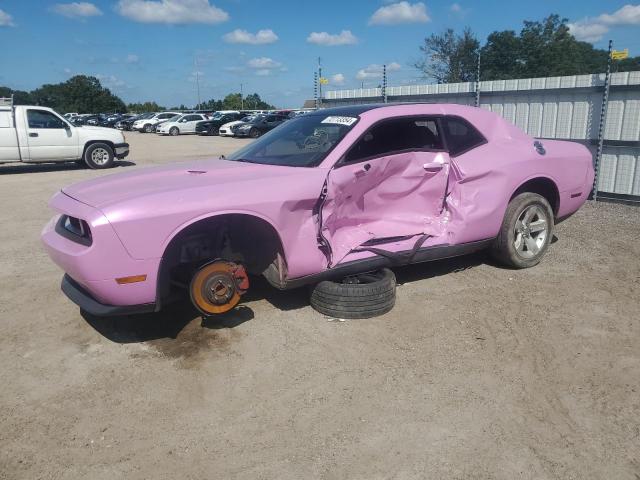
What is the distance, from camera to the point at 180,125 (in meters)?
35.0

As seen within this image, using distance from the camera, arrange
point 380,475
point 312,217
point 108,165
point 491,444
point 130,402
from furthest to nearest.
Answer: point 108,165, point 312,217, point 130,402, point 491,444, point 380,475

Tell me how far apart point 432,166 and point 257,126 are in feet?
86.0

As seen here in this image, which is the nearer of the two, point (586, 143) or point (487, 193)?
point (487, 193)

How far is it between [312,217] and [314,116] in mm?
1424

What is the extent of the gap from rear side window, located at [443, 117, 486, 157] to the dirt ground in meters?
1.29

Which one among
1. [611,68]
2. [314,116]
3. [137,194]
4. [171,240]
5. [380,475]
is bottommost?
[380,475]

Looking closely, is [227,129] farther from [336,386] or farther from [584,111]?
[336,386]

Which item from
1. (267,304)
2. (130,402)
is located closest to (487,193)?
(267,304)

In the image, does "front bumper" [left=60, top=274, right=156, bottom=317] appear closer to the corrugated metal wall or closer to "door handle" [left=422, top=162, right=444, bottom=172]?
"door handle" [left=422, top=162, right=444, bottom=172]

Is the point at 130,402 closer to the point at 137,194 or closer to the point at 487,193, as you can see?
the point at 137,194

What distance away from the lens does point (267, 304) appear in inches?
181

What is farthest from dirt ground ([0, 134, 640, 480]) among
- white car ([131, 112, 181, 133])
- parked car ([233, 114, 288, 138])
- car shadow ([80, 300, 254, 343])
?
white car ([131, 112, 181, 133])

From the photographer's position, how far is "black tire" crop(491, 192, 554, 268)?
511cm

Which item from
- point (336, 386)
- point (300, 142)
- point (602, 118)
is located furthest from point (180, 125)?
point (336, 386)
